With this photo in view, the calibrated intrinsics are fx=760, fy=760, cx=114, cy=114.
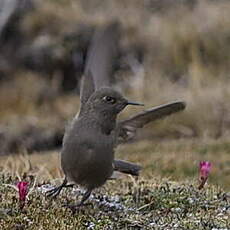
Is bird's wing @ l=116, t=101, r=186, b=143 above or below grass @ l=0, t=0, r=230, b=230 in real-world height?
above

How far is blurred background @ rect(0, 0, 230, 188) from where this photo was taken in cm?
1520

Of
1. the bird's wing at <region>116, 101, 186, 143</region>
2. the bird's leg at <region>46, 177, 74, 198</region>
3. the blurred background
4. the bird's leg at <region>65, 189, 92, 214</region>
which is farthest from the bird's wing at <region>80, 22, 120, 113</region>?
the blurred background

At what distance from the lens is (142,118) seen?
21.8 feet

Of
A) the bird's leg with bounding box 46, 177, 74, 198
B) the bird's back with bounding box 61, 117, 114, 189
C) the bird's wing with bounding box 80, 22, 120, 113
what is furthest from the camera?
the bird's wing with bounding box 80, 22, 120, 113

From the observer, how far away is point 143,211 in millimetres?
6500

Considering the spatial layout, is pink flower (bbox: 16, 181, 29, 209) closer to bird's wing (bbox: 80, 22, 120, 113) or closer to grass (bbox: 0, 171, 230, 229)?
grass (bbox: 0, 171, 230, 229)

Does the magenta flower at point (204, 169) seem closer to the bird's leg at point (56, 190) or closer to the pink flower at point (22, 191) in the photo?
the bird's leg at point (56, 190)

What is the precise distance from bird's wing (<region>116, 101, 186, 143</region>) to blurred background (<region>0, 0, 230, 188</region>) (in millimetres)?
7234

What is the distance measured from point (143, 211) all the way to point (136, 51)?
13.4 meters

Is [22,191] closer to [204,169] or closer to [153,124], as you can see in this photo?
[204,169]

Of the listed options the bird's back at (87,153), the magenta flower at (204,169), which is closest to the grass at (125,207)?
the magenta flower at (204,169)

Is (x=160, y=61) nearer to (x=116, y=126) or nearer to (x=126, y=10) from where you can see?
(x=126, y=10)

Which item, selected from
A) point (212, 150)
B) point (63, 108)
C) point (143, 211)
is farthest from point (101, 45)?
point (63, 108)

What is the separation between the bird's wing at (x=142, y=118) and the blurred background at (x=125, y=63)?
7.23 meters
